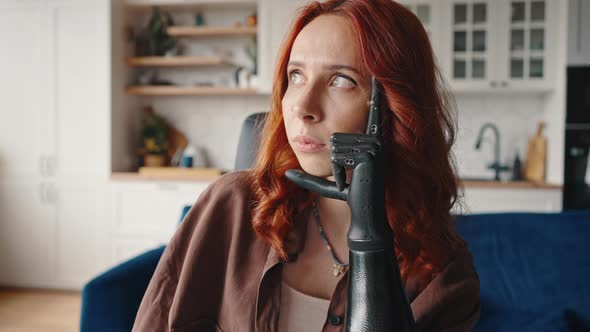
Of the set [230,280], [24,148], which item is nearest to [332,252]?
[230,280]

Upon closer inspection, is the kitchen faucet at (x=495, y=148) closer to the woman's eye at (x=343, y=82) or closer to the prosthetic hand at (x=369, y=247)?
the woman's eye at (x=343, y=82)

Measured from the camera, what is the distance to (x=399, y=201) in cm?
83

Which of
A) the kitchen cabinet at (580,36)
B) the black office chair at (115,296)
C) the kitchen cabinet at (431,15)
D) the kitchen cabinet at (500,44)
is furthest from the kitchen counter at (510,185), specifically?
the black office chair at (115,296)

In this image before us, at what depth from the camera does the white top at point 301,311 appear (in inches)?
34.6

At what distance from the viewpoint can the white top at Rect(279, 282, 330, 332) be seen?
880 mm

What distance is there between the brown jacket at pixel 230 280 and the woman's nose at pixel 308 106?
295 mm

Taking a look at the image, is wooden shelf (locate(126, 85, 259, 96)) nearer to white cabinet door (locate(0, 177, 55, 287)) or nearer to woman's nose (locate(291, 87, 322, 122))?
white cabinet door (locate(0, 177, 55, 287))

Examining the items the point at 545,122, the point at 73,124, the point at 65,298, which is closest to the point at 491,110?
the point at 545,122

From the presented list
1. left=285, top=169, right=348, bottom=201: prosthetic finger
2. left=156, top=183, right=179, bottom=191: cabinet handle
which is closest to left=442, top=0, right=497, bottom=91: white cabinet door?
left=156, top=183, right=179, bottom=191: cabinet handle

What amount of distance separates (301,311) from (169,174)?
9.71 feet

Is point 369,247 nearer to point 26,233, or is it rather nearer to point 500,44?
point 500,44

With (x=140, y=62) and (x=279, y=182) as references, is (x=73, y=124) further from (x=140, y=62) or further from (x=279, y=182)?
(x=279, y=182)

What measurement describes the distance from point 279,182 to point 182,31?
10.6 feet

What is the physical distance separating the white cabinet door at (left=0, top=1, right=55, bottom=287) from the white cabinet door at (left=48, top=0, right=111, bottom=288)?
0.10 m
